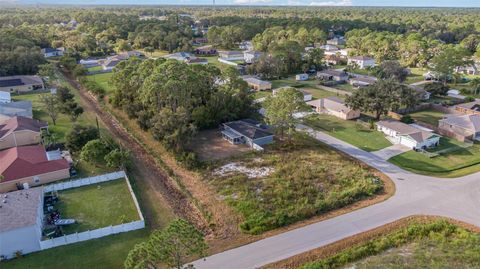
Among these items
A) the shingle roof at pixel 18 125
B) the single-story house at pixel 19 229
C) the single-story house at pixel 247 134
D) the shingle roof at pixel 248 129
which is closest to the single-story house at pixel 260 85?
the shingle roof at pixel 248 129

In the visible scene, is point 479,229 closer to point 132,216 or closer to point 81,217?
point 132,216

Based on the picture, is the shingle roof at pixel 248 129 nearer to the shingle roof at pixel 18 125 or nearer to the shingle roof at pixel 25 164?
the shingle roof at pixel 25 164

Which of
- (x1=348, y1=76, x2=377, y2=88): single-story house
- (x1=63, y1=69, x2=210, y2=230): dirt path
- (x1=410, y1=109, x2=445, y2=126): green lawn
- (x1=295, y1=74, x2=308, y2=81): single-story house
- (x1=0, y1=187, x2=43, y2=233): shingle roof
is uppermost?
(x1=348, y1=76, x2=377, y2=88): single-story house

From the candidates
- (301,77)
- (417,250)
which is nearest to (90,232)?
(417,250)

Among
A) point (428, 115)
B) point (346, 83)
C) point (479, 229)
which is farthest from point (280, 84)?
point (479, 229)

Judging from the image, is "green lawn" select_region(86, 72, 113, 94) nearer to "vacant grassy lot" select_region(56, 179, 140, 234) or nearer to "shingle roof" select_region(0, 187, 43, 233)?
"vacant grassy lot" select_region(56, 179, 140, 234)

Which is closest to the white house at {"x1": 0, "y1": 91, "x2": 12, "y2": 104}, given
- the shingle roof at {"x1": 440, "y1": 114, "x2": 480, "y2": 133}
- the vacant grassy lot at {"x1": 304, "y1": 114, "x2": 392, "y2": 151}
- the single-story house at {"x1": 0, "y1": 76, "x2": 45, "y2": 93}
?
the single-story house at {"x1": 0, "y1": 76, "x2": 45, "y2": 93}
